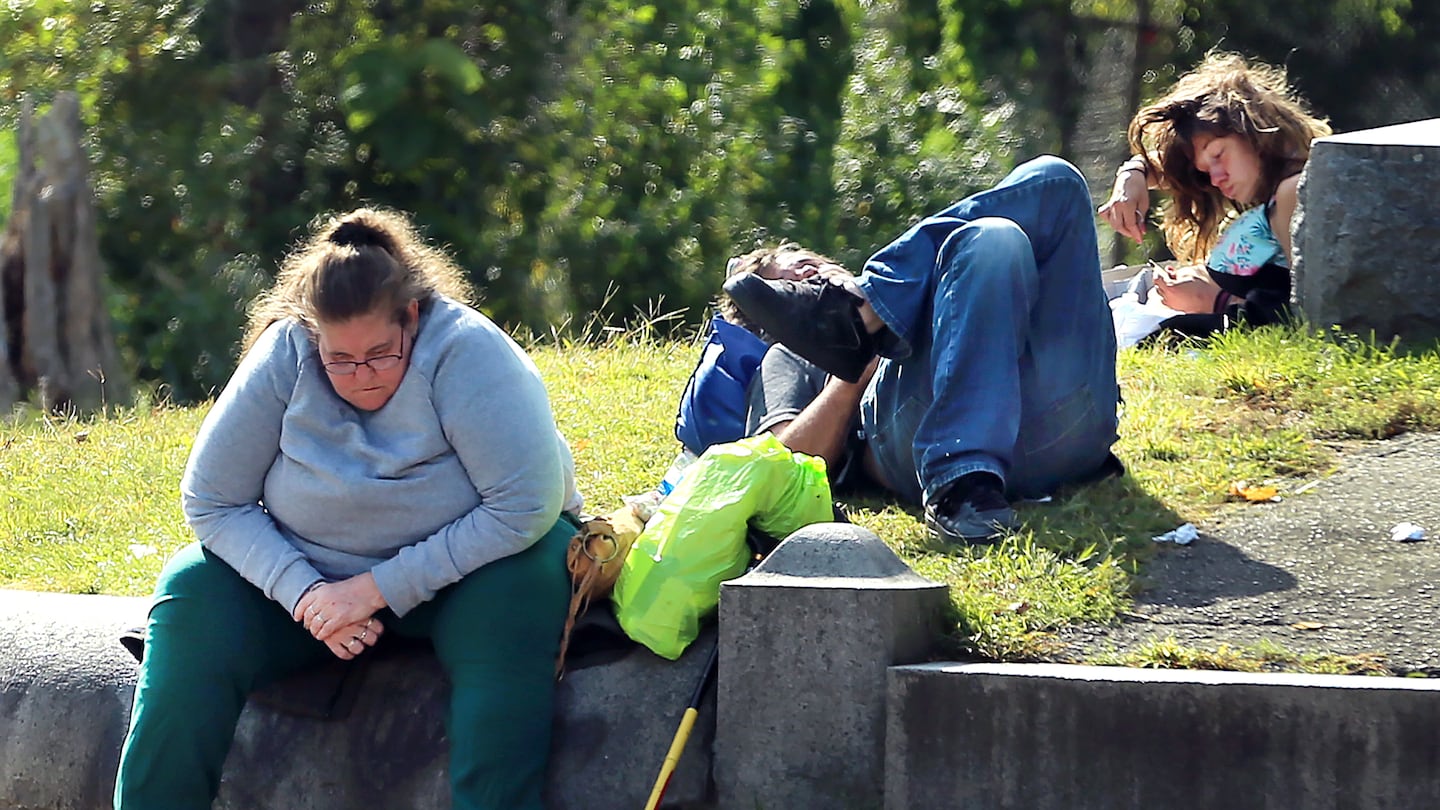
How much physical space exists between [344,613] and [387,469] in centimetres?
29

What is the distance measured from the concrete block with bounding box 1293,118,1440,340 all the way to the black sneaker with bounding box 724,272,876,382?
1818 mm

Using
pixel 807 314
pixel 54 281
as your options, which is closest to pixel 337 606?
pixel 807 314

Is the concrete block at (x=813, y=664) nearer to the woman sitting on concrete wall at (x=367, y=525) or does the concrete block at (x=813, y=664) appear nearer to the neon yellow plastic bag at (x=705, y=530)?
the neon yellow plastic bag at (x=705, y=530)

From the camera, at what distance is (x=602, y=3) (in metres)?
12.7

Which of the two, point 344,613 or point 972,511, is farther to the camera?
point 972,511

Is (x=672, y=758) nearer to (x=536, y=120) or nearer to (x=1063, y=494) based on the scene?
(x=1063, y=494)

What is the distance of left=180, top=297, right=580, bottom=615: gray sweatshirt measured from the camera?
3.36 m

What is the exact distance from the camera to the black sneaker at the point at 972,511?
12.2ft

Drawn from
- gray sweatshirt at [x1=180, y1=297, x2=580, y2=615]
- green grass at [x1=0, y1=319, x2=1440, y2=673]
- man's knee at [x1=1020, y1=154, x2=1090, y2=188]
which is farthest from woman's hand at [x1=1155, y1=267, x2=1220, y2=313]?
gray sweatshirt at [x1=180, y1=297, x2=580, y2=615]

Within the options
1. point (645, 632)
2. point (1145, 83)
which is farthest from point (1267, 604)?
point (1145, 83)

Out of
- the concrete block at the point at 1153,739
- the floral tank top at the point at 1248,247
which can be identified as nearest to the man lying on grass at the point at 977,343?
the concrete block at the point at 1153,739

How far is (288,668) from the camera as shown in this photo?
3.48 metres

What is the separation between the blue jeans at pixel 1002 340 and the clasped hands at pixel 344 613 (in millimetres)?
1245

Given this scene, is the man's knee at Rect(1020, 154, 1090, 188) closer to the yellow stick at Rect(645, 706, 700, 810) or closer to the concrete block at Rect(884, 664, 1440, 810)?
the concrete block at Rect(884, 664, 1440, 810)
